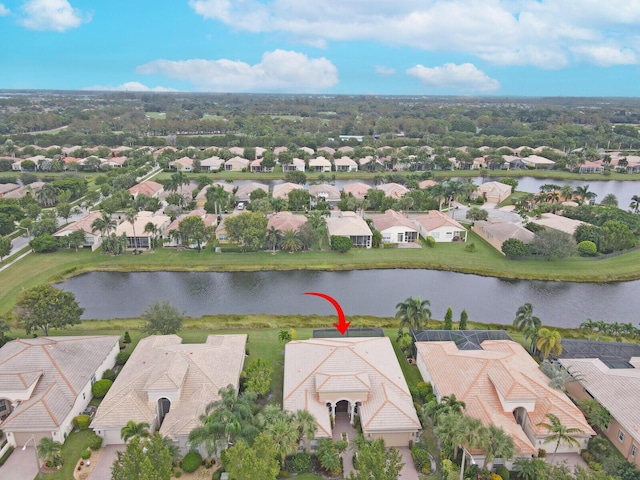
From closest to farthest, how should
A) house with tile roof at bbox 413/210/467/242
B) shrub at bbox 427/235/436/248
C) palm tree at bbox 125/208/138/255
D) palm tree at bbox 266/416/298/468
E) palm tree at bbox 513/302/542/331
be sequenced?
palm tree at bbox 266/416/298/468
palm tree at bbox 513/302/542/331
palm tree at bbox 125/208/138/255
shrub at bbox 427/235/436/248
house with tile roof at bbox 413/210/467/242

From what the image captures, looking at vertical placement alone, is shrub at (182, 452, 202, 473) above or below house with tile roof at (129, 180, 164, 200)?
A: below

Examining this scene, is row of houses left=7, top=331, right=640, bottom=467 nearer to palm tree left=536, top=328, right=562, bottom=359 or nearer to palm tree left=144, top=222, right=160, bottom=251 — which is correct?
palm tree left=536, top=328, right=562, bottom=359

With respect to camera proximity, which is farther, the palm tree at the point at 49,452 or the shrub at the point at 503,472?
the shrub at the point at 503,472

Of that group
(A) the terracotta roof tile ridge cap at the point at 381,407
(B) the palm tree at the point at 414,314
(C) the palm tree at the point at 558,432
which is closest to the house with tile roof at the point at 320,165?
(B) the palm tree at the point at 414,314

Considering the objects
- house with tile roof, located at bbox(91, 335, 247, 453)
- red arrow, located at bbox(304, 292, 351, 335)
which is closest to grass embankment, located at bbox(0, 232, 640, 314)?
red arrow, located at bbox(304, 292, 351, 335)

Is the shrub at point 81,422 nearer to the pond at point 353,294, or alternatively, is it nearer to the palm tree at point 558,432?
the pond at point 353,294

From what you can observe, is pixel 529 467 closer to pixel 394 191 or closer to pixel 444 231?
pixel 444 231

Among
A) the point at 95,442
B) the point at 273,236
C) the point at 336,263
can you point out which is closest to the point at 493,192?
the point at 336,263
